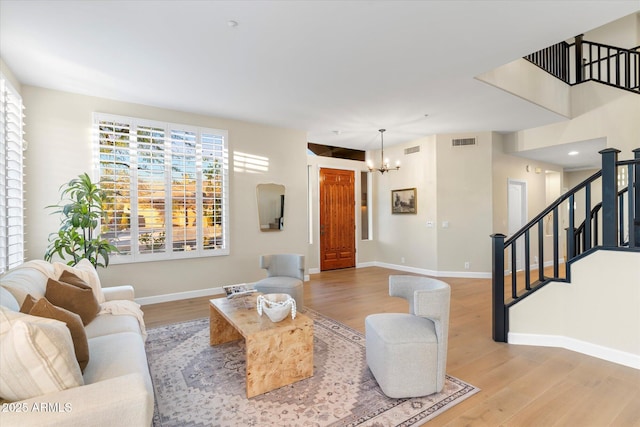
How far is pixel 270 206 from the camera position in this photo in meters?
5.65

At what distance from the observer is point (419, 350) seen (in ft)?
7.20

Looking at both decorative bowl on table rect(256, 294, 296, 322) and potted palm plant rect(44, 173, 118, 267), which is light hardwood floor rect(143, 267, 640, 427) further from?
decorative bowl on table rect(256, 294, 296, 322)

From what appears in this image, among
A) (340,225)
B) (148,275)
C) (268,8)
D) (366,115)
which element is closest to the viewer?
(268,8)

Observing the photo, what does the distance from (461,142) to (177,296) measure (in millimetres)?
5889

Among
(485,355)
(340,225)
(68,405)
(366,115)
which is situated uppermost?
(366,115)

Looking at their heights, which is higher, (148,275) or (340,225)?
(340,225)

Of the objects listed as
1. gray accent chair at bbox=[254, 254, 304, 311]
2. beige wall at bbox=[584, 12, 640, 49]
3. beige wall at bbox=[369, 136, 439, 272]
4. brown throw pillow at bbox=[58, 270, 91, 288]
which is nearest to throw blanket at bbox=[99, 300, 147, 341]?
brown throw pillow at bbox=[58, 270, 91, 288]

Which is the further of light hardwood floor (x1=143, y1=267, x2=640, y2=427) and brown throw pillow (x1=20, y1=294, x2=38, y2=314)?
light hardwood floor (x1=143, y1=267, x2=640, y2=427)

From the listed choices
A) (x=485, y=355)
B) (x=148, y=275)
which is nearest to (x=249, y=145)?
(x=148, y=275)

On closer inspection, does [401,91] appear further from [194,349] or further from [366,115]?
[194,349]

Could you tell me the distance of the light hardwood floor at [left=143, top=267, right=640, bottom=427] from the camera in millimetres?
2018

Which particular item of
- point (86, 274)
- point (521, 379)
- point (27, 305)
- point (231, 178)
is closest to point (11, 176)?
point (86, 274)

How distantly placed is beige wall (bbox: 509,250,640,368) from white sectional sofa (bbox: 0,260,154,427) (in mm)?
3262

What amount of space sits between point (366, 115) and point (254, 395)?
4.26m
